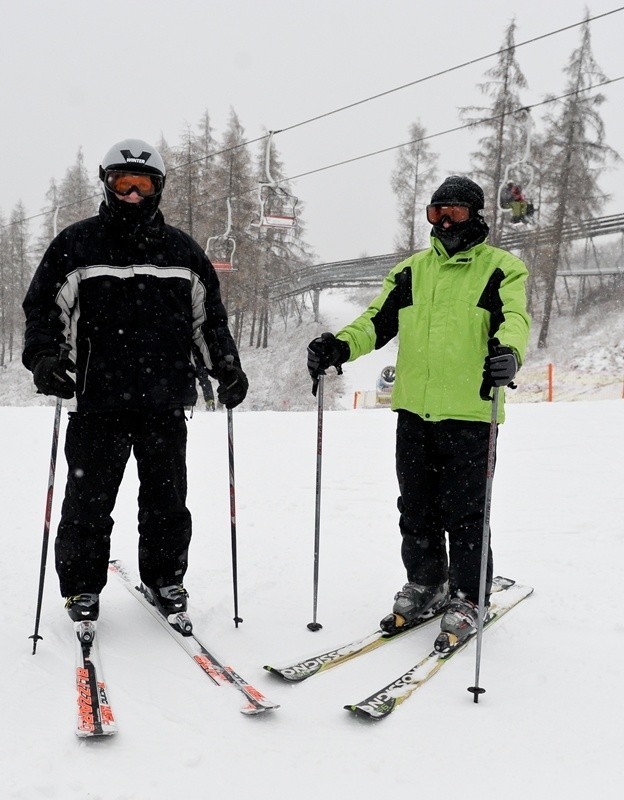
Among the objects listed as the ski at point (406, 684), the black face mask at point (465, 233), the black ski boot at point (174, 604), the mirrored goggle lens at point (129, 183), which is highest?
the mirrored goggle lens at point (129, 183)

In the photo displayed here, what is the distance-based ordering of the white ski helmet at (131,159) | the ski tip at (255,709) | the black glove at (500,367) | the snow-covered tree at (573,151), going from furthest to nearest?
the snow-covered tree at (573,151), the white ski helmet at (131,159), the black glove at (500,367), the ski tip at (255,709)

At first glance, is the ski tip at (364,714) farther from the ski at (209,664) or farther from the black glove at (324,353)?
the black glove at (324,353)

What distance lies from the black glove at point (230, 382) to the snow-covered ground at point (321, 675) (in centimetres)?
110

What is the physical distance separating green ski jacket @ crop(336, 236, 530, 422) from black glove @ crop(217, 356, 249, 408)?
1.87ft

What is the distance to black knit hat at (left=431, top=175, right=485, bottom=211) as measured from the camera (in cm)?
295

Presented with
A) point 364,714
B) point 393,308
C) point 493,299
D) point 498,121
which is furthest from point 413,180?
point 364,714

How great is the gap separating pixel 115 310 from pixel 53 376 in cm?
42

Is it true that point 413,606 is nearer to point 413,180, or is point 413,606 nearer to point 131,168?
point 131,168

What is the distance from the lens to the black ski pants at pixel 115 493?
2832 millimetres

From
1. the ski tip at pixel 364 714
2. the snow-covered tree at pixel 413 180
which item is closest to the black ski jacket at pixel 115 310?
the ski tip at pixel 364 714

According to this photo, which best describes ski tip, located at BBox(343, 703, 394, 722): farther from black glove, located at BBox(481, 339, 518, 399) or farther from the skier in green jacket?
black glove, located at BBox(481, 339, 518, 399)

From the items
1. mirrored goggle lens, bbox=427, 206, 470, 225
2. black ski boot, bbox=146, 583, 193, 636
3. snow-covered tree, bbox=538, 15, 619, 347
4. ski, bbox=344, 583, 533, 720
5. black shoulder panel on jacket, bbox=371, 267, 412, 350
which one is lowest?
ski, bbox=344, 583, 533, 720

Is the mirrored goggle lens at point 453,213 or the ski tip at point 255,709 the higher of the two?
the mirrored goggle lens at point 453,213

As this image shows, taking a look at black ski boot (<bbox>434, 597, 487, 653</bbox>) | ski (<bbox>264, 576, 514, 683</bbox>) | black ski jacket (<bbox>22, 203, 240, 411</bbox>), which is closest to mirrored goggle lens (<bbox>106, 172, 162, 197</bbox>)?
→ black ski jacket (<bbox>22, 203, 240, 411</bbox>)
